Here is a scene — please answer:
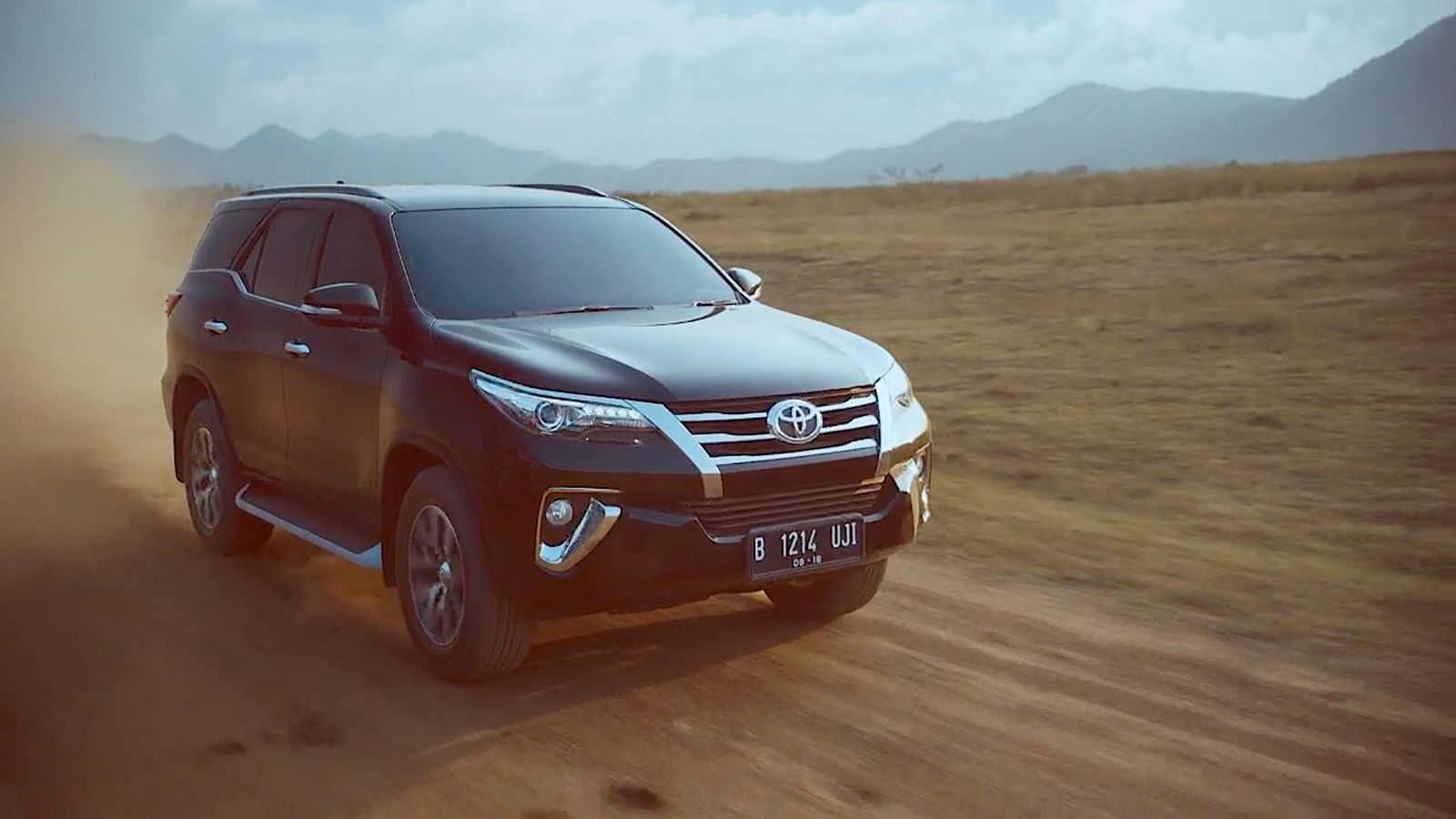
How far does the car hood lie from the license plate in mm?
468

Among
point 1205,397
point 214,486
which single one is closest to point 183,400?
point 214,486

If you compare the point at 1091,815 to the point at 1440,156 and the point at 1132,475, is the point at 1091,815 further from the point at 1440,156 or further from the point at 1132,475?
the point at 1440,156

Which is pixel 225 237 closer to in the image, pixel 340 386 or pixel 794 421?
pixel 340 386

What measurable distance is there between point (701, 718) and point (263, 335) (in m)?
3.10

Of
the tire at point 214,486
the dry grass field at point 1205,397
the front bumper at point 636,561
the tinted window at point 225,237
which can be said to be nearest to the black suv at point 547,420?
the front bumper at point 636,561

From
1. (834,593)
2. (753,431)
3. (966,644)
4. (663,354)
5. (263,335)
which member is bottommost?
(966,644)

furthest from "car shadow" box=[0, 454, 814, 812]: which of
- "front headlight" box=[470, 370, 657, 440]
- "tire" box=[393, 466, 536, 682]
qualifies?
"front headlight" box=[470, 370, 657, 440]

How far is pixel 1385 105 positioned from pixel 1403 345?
625 feet

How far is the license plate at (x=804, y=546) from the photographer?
5.26 m

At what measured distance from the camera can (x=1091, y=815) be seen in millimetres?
4359

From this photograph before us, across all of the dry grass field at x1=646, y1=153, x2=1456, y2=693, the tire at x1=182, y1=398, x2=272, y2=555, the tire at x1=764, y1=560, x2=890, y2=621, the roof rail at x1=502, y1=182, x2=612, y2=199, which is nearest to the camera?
the tire at x1=764, y1=560, x2=890, y2=621

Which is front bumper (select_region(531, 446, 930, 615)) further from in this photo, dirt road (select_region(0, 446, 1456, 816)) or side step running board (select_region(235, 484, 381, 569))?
side step running board (select_region(235, 484, 381, 569))

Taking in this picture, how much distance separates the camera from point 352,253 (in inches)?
261

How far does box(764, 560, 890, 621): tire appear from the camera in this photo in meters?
6.32
